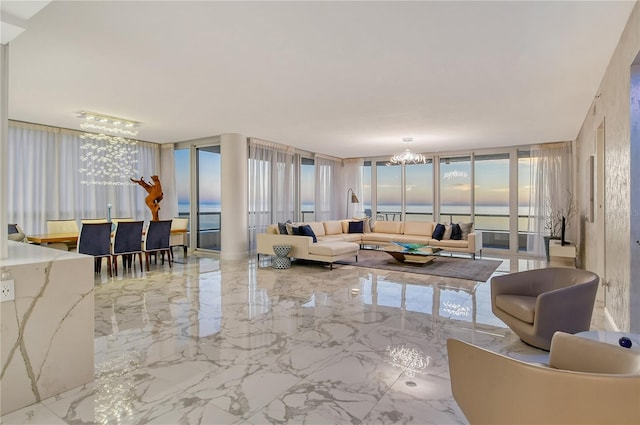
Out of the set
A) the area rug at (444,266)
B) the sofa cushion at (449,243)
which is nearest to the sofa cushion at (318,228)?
the area rug at (444,266)

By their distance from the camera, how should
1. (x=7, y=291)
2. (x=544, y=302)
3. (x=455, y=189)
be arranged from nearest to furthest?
(x=7, y=291)
(x=544, y=302)
(x=455, y=189)

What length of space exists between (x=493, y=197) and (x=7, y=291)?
9477 millimetres

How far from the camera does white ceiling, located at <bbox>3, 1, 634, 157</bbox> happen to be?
8.83 feet

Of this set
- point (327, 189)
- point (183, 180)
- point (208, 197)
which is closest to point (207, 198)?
point (208, 197)

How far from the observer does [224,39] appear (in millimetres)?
3076

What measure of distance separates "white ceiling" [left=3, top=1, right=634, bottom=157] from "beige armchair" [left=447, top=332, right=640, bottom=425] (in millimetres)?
2345

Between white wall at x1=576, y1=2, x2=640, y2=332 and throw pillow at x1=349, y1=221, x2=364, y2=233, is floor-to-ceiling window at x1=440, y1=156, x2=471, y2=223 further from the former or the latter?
white wall at x1=576, y1=2, x2=640, y2=332

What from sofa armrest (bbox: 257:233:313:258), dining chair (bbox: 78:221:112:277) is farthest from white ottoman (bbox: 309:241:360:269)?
dining chair (bbox: 78:221:112:277)

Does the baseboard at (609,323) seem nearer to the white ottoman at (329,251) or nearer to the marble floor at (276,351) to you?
the marble floor at (276,351)

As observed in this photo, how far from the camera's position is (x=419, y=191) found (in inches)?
395

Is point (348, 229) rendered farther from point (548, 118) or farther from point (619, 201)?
point (619, 201)

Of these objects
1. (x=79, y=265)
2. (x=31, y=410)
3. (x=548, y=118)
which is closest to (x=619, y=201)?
(x=548, y=118)

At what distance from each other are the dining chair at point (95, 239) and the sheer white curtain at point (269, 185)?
122 inches

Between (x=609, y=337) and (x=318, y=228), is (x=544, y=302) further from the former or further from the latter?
(x=318, y=228)
